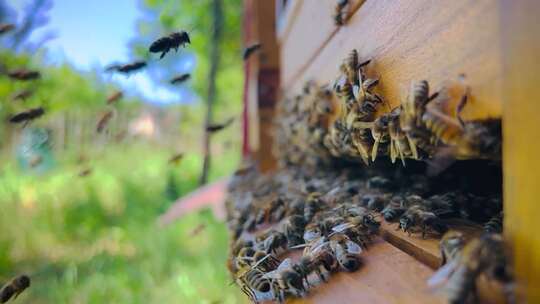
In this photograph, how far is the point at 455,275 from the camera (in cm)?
79

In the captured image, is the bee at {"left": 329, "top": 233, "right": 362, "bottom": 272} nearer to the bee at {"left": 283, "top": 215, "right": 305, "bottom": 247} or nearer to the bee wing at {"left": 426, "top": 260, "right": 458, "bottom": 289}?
the bee at {"left": 283, "top": 215, "right": 305, "bottom": 247}

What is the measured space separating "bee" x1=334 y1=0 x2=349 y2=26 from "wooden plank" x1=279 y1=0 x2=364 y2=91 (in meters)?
0.04

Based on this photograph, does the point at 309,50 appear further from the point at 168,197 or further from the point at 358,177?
the point at 168,197

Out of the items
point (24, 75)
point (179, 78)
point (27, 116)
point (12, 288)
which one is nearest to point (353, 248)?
point (12, 288)

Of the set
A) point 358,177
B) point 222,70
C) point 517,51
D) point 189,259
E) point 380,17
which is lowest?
point 189,259

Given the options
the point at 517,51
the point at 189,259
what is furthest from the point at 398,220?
the point at 189,259

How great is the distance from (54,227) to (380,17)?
5480mm

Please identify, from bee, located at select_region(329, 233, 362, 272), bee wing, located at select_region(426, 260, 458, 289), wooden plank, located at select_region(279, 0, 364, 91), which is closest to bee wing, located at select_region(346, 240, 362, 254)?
bee, located at select_region(329, 233, 362, 272)

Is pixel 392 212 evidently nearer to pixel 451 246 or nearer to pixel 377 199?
pixel 377 199

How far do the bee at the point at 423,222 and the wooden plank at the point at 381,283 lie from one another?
0.27ft

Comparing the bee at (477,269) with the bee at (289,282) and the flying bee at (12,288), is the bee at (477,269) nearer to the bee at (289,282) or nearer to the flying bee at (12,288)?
the bee at (289,282)

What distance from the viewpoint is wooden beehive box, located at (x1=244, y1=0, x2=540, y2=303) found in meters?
0.74

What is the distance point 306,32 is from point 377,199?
1680 millimetres

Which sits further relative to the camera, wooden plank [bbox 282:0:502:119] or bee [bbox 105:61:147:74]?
bee [bbox 105:61:147:74]
